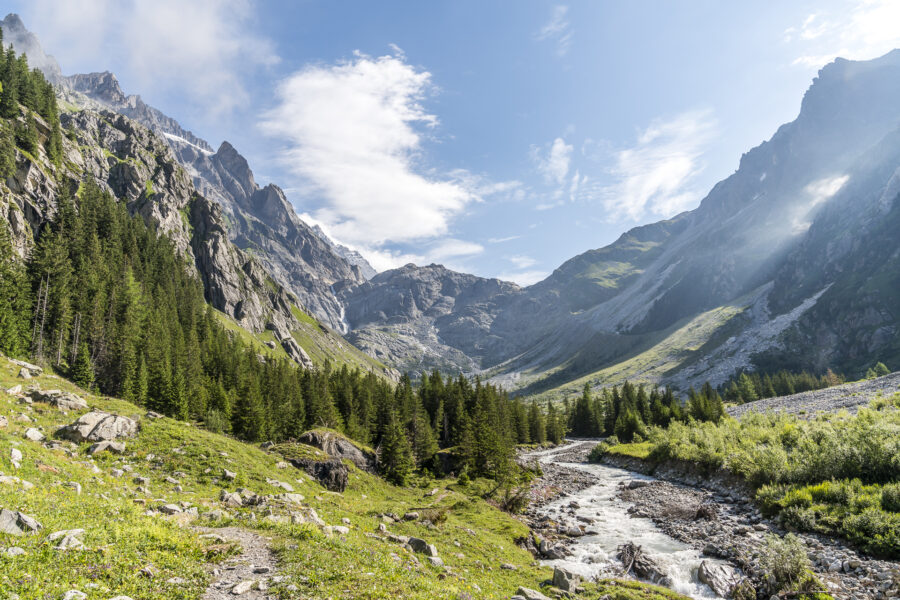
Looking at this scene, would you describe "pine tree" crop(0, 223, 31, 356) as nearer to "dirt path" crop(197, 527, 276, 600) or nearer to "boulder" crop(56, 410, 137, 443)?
"boulder" crop(56, 410, 137, 443)

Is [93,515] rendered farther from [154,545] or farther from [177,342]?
[177,342]

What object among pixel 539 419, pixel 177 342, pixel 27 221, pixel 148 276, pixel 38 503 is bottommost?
pixel 539 419

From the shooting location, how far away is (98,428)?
27.8 meters

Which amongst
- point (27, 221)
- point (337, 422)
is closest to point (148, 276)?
point (27, 221)

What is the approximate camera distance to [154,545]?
13180 mm

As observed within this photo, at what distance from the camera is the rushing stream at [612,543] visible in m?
26.4

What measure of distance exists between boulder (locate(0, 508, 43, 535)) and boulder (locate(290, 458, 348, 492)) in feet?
96.4

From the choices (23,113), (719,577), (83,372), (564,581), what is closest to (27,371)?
(83,372)

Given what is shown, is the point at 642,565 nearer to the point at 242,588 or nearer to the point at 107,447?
the point at 242,588

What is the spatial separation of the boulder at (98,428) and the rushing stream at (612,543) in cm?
3196

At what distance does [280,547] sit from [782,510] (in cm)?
3995

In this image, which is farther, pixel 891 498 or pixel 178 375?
pixel 178 375

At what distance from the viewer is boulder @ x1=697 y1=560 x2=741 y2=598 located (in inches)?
939

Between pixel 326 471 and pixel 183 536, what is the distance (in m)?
27.0
